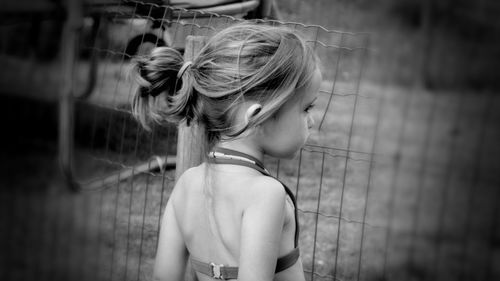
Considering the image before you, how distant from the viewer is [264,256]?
114 centimetres

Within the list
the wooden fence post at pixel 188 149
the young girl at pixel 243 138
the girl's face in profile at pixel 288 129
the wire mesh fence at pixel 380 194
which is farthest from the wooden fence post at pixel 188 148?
the girl's face in profile at pixel 288 129

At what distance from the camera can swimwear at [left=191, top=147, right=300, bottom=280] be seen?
1258 millimetres

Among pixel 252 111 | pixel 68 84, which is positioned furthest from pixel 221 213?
pixel 68 84

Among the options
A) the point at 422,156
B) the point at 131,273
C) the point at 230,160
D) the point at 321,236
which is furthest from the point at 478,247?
the point at 321,236

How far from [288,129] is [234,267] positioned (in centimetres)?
35

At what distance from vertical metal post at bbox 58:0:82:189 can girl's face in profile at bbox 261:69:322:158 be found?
0.46m

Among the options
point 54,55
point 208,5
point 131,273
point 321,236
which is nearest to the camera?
point 54,55

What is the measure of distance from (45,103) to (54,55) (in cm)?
7

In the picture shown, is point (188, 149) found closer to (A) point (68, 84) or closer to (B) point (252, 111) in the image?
(B) point (252, 111)

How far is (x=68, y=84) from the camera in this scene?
853 millimetres

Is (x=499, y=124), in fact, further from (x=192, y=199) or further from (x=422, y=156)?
(x=192, y=199)

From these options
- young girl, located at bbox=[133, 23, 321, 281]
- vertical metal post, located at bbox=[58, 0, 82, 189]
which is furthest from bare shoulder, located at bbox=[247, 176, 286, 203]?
vertical metal post, located at bbox=[58, 0, 82, 189]

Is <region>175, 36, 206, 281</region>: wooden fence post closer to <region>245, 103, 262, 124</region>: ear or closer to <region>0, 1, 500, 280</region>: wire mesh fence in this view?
<region>0, 1, 500, 280</region>: wire mesh fence

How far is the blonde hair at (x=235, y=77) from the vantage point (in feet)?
4.05
